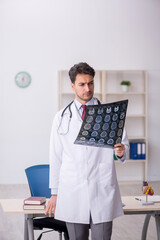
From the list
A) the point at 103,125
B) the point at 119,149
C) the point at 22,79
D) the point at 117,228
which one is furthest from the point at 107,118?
the point at 22,79

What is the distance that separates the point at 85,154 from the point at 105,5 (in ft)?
17.7

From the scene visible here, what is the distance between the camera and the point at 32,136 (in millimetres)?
6734

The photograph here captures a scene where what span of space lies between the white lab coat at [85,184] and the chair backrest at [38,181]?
104 cm

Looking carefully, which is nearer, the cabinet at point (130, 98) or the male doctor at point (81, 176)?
the male doctor at point (81, 176)

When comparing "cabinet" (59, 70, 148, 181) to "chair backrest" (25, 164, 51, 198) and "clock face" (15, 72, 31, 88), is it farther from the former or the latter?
"chair backrest" (25, 164, 51, 198)

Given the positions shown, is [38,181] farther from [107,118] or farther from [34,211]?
[107,118]

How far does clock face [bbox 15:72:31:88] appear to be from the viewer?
21.9ft

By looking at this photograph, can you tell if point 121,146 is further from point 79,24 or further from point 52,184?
point 79,24

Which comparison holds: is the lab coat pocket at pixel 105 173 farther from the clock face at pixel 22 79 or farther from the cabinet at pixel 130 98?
the clock face at pixel 22 79

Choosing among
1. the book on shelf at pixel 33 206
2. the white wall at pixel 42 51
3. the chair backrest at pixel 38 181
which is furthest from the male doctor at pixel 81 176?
the white wall at pixel 42 51

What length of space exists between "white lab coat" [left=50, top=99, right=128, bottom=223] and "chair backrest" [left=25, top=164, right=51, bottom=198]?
1036mm

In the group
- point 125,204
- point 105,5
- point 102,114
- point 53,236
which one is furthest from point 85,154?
point 105,5

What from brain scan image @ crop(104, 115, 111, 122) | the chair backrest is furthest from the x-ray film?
the chair backrest

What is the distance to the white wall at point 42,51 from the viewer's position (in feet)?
21.9
